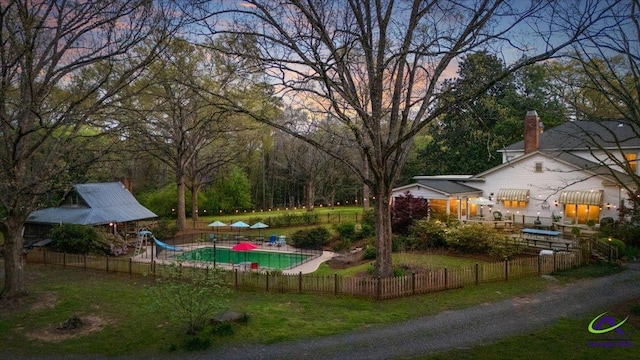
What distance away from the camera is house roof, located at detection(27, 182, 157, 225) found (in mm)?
27203

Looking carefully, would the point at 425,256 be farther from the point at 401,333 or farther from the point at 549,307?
the point at 401,333

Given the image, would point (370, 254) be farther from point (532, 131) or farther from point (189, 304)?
point (532, 131)

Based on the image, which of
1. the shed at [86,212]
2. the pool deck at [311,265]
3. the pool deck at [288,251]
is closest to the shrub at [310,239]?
the pool deck at [288,251]

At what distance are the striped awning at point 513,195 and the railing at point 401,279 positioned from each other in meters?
12.7

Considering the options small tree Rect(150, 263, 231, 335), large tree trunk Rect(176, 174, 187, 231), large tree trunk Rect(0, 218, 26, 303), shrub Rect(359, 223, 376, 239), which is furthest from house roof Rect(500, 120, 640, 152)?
large tree trunk Rect(0, 218, 26, 303)

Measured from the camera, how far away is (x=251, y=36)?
14.3 m

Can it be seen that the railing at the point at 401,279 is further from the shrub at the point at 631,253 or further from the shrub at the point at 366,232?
the shrub at the point at 366,232

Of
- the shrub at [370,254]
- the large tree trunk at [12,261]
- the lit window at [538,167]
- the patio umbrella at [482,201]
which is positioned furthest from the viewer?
the patio umbrella at [482,201]

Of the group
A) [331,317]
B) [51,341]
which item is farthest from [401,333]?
[51,341]

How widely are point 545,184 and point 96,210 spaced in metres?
32.5

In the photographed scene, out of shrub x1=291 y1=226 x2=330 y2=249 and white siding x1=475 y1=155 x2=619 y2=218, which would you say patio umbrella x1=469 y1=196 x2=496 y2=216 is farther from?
shrub x1=291 y1=226 x2=330 y2=249

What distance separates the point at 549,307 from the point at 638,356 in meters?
3.81

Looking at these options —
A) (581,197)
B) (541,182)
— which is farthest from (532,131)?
(581,197)

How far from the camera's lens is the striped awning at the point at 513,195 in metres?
31.2
